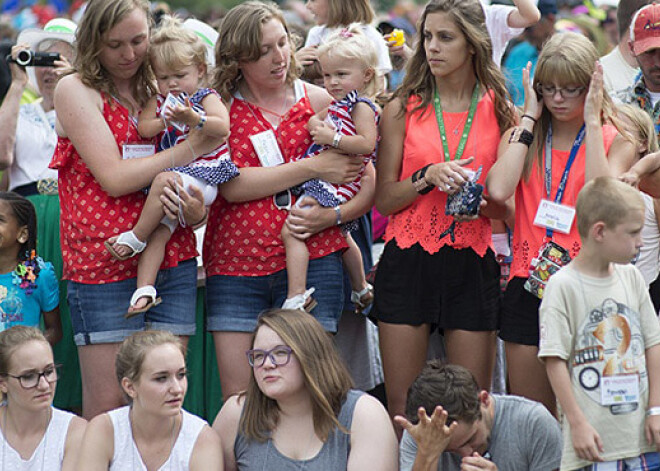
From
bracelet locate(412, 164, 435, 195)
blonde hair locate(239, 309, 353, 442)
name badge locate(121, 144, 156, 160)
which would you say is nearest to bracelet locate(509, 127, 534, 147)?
bracelet locate(412, 164, 435, 195)

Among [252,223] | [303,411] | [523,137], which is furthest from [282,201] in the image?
[523,137]

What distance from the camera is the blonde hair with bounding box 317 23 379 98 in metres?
4.18

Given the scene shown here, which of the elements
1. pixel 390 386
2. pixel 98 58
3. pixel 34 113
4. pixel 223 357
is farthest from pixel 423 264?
pixel 34 113

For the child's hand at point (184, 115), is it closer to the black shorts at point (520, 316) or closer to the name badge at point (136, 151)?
the name badge at point (136, 151)

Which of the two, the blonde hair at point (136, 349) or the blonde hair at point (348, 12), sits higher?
the blonde hair at point (348, 12)

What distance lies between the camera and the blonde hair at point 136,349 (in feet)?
11.8

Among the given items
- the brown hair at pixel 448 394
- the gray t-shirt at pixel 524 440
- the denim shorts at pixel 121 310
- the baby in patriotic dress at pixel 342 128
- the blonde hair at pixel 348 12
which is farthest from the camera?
the blonde hair at pixel 348 12

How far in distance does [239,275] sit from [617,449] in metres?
1.57

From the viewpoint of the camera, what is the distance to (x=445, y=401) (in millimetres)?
3377

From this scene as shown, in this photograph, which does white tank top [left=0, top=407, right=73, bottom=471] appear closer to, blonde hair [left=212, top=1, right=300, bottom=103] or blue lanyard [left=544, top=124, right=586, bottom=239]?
blonde hair [left=212, top=1, right=300, bottom=103]

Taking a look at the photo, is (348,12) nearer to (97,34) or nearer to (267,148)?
(267,148)

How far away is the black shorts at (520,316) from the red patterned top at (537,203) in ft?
0.20

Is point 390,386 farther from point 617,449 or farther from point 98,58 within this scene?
point 98,58

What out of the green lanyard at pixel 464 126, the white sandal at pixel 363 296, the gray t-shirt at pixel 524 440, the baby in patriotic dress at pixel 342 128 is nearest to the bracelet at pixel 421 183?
the green lanyard at pixel 464 126
